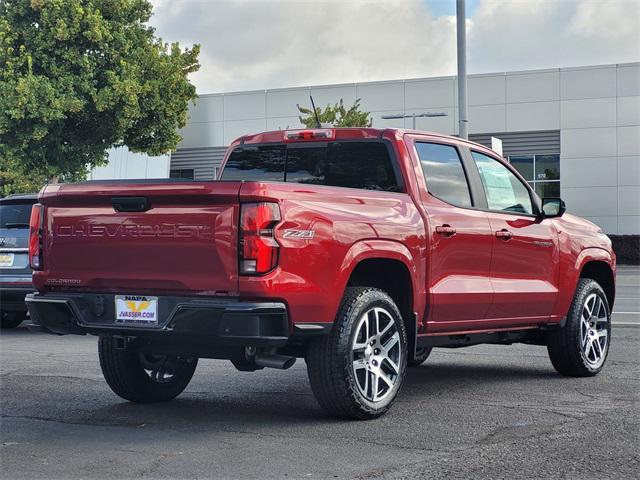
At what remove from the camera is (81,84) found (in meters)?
29.9

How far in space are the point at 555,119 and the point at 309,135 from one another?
35882 mm

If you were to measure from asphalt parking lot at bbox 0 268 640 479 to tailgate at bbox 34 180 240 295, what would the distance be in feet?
2.93

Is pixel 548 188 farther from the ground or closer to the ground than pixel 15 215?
farther from the ground

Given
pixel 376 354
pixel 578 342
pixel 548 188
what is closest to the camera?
pixel 376 354

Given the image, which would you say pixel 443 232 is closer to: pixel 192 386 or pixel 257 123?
pixel 192 386

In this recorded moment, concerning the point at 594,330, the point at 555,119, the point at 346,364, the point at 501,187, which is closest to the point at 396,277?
the point at 346,364

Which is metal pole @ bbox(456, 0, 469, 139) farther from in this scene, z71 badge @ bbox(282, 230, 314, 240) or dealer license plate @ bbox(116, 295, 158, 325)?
dealer license plate @ bbox(116, 295, 158, 325)

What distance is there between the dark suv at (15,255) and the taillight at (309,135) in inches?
213

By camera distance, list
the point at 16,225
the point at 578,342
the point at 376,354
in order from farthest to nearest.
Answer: the point at 16,225 < the point at 578,342 < the point at 376,354

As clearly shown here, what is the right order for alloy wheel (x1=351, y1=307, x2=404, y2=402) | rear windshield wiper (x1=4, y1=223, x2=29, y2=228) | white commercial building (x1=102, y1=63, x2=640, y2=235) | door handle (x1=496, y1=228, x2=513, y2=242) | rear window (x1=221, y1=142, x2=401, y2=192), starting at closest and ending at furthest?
alloy wheel (x1=351, y1=307, x2=404, y2=402) < rear window (x1=221, y1=142, x2=401, y2=192) < door handle (x1=496, y1=228, x2=513, y2=242) < rear windshield wiper (x1=4, y1=223, x2=29, y2=228) < white commercial building (x1=102, y1=63, x2=640, y2=235)

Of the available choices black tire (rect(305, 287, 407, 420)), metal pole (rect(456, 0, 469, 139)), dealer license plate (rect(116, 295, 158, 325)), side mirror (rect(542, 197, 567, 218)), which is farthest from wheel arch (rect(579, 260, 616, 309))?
metal pole (rect(456, 0, 469, 139))

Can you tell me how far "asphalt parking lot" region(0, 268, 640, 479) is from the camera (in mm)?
5023

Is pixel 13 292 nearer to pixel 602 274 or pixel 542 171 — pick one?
pixel 602 274

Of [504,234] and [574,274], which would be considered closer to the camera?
[504,234]
